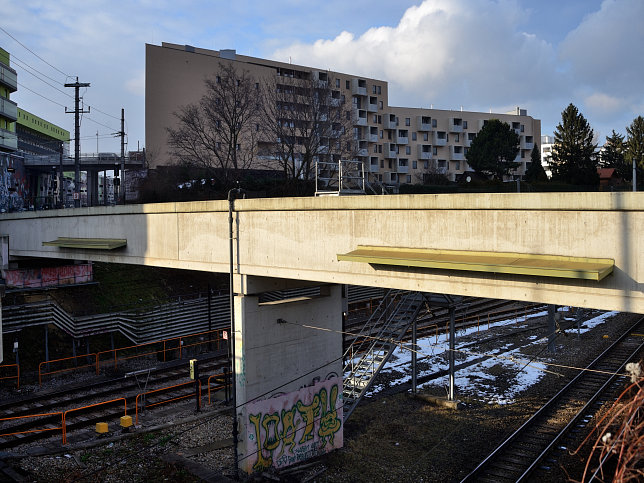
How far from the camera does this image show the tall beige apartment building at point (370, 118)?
189 ft

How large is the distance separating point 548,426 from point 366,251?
9.77 meters

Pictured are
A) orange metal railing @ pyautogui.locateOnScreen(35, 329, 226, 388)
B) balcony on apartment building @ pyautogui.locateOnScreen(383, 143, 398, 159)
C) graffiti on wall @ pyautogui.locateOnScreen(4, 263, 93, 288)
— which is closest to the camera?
orange metal railing @ pyautogui.locateOnScreen(35, 329, 226, 388)

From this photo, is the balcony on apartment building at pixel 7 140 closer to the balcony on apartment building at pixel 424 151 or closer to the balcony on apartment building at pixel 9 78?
the balcony on apartment building at pixel 9 78

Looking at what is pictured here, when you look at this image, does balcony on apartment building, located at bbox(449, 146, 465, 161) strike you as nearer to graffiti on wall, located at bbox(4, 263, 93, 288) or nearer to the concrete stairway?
graffiti on wall, located at bbox(4, 263, 93, 288)

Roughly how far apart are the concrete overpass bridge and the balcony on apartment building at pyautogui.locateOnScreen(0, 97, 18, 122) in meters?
34.7

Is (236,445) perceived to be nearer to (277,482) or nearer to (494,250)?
(277,482)

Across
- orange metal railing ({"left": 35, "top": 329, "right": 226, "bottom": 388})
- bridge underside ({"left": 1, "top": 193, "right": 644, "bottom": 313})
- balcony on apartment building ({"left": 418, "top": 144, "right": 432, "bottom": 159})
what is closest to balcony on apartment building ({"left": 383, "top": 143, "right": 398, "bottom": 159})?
balcony on apartment building ({"left": 418, "top": 144, "right": 432, "bottom": 159})

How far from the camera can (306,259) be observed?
1448cm

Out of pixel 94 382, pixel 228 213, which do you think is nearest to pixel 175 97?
pixel 94 382

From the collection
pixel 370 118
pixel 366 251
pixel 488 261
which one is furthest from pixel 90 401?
pixel 370 118

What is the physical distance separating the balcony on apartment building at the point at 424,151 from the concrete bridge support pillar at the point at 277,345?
2490 inches

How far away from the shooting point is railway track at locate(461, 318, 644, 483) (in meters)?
15.0

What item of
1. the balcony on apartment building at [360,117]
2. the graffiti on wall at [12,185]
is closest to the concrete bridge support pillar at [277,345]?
the graffiti on wall at [12,185]

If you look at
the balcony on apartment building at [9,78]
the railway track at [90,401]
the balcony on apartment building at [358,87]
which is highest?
the balcony on apartment building at [358,87]
